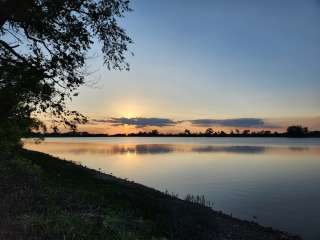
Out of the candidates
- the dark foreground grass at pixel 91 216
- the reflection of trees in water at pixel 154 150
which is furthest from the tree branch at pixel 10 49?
the reflection of trees in water at pixel 154 150

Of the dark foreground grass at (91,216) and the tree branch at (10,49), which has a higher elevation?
the tree branch at (10,49)

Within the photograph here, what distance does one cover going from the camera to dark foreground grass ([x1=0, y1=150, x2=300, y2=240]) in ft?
40.7

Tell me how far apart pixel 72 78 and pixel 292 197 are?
27.3 m

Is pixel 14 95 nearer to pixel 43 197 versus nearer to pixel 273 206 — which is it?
pixel 43 197

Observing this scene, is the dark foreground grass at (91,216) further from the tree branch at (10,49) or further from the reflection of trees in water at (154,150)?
the reflection of trees in water at (154,150)

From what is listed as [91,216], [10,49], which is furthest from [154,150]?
[91,216]

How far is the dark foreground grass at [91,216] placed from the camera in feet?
40.7

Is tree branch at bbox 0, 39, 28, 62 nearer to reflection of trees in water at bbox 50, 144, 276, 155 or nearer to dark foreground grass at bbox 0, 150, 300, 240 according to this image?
dark foreground grass at bbox 0, 150, 300, 240

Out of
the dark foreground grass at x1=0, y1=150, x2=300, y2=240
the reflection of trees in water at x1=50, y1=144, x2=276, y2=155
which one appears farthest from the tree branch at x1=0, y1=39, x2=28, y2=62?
the reflection of trees in water at x1=50, y1=144, x2=276, y2=155

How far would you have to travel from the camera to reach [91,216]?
14.3 metres

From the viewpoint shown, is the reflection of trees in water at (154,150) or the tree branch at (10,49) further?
the reflection of trees in water at (154,150)

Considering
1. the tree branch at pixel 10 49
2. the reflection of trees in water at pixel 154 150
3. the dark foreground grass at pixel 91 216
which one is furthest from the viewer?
the reflection of trees in water at pixel 154 150

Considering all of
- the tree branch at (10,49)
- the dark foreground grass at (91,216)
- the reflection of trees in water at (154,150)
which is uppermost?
the tree branch at (10,49)

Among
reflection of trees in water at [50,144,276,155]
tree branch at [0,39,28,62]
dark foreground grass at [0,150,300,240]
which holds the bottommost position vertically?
reflection of trees in water at [50,144,276,155]
